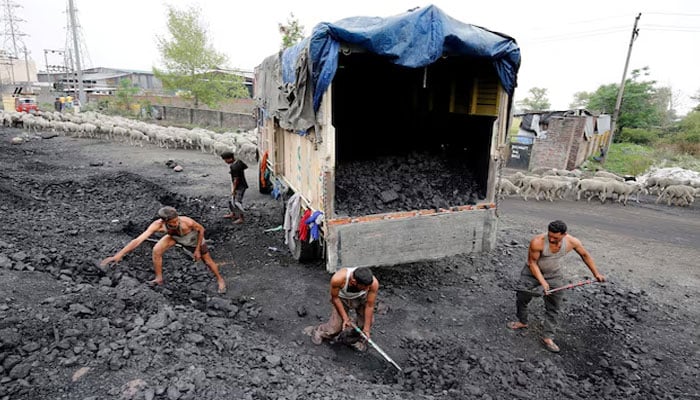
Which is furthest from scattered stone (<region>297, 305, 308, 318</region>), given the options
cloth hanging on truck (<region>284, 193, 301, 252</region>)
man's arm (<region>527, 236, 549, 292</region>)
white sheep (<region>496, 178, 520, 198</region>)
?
→ white sheep (<region>496, 178, 520, 198</region>)

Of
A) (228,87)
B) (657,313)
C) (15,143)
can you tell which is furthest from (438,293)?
(228,87)

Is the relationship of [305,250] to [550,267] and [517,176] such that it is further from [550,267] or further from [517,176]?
[517,176]

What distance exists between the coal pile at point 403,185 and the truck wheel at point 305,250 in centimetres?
105

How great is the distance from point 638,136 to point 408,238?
26.5 meters

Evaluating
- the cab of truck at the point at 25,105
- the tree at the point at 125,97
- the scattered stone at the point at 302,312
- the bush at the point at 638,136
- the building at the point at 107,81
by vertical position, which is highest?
the building at the point at 107,81

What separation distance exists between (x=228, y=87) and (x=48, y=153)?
572 inches

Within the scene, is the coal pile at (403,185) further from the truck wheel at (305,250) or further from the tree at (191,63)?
the tree at (191,63)

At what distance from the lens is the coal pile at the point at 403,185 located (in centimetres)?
525

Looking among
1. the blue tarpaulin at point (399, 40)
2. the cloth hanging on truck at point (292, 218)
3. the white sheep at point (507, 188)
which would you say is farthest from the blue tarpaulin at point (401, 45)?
the white sheep at point (507, 188)

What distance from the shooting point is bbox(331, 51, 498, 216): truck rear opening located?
5449 millimetres

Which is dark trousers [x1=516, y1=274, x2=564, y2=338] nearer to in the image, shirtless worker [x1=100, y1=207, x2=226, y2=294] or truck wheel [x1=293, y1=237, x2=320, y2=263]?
truck wheel [x1=293, y1=237, x2=320, y2=263]

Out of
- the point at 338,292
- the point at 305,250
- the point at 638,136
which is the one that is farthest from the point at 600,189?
the point at 638,136

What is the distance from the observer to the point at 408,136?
7.13 meters

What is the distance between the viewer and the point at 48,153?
613 inches
